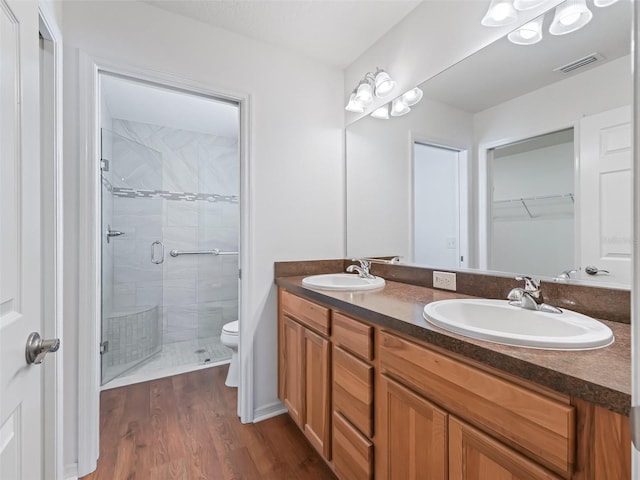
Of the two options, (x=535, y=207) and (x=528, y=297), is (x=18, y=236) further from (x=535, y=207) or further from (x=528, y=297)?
(x=535, y=207)

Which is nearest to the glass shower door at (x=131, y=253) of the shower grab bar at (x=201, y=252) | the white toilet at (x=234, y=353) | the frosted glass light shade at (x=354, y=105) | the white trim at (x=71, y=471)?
the shower grab bar at (x=201, y=252)

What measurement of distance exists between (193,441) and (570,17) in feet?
8.32

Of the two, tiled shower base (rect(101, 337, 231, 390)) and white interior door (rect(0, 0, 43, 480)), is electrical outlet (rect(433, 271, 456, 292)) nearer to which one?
white interior door (rect(0, 0, 43, 480))

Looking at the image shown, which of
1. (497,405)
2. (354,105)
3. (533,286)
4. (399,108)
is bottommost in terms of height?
(497,405)

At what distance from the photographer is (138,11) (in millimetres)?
1580

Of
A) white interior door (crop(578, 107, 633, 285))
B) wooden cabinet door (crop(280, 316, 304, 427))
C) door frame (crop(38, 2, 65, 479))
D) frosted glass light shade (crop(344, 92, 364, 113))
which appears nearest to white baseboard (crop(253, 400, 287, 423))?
wooden cabinet door (crop(280, 316, 304, 427))

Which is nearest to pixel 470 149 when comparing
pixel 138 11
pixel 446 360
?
pixel 446 360

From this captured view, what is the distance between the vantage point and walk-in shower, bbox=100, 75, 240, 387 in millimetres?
2604

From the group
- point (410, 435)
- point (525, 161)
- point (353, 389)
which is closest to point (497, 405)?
point (410, 435)

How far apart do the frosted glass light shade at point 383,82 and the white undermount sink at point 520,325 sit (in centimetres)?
133

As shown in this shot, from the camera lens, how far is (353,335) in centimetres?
121

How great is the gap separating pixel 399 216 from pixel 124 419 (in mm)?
2110

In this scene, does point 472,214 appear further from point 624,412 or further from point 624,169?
point 624,412

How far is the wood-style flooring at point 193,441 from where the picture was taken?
1449 mm
